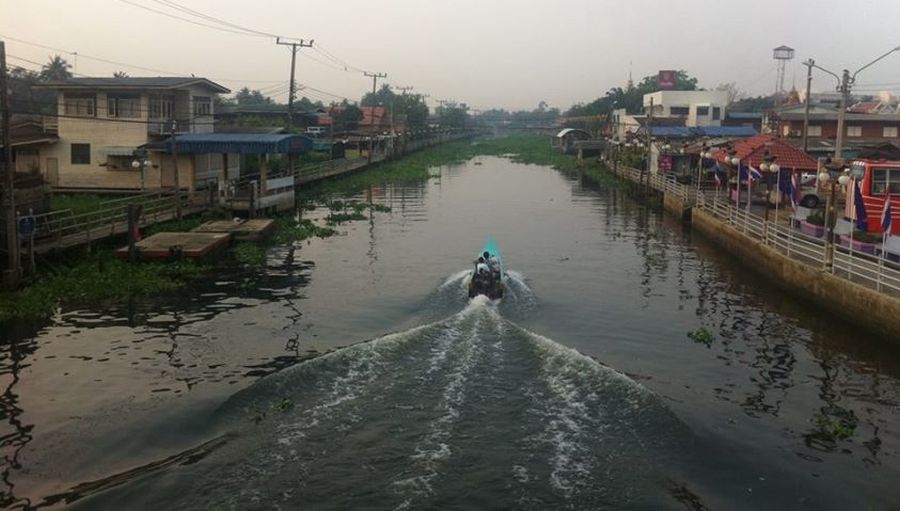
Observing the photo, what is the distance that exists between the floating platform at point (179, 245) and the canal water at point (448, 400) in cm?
215

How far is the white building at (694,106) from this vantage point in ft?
326

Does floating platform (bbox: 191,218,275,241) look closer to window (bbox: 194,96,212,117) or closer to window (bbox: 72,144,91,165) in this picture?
window (bbox: 72,144,91,165)

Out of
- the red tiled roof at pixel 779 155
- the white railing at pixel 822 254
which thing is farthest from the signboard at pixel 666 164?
the white railing at pixel 822 254

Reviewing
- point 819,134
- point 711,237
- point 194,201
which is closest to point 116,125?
point 194,201

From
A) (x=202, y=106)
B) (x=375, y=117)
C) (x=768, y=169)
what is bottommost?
(x=768, y=169)

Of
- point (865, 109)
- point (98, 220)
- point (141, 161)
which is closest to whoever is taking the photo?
point (98, 220)

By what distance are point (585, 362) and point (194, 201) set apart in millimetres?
28938

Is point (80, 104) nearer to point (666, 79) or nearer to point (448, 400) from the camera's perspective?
point (448, 400)

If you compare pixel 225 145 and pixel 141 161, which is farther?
pixel 225 145

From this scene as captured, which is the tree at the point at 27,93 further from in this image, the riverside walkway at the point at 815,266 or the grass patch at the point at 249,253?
the riverside walkway at the point at 815,266

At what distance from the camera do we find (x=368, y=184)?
66.7m

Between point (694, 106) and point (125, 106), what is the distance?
247ft

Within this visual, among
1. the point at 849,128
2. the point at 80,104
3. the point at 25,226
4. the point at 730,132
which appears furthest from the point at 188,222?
the point at 730,132

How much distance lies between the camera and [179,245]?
2973 centimetres
